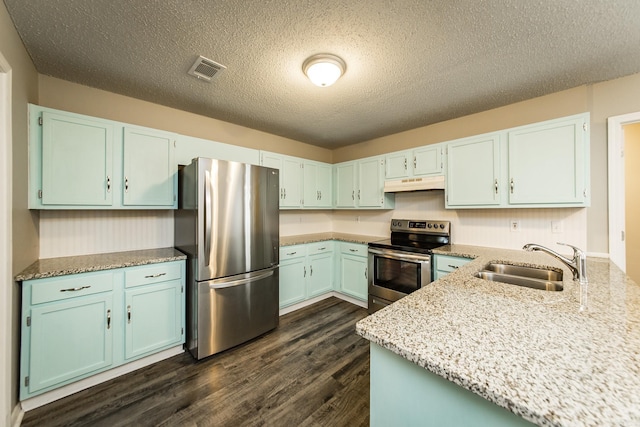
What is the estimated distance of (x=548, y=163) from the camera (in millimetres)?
2184

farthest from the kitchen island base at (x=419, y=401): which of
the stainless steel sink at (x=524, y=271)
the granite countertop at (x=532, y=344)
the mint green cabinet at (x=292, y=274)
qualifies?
the mint green cabinet at (x=292, y=274)

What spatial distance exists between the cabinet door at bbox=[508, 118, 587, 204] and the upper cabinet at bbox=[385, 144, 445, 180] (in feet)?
2.22

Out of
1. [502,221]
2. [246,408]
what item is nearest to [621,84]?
[502,221]

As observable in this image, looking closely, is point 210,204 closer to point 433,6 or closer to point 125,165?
point 125,165

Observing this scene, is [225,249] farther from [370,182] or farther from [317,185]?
[370,182]

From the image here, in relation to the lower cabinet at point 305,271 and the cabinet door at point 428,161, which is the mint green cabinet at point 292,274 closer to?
the lower cabinet at point 305,271

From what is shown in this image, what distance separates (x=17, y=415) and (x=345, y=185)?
3.70m

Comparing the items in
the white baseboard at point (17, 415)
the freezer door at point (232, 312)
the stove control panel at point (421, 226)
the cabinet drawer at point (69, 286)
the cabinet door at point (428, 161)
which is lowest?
the white baseboard at point (17, 415)

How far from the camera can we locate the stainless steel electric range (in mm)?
2627

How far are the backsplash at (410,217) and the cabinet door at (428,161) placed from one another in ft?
1.23

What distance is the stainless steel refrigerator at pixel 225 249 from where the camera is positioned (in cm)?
212

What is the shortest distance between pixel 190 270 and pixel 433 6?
2666 millimetres

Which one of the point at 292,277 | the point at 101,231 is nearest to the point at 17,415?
the point at 101,231

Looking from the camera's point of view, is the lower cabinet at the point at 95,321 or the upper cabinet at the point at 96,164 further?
A: the upper cabinet at the point at 96,164
